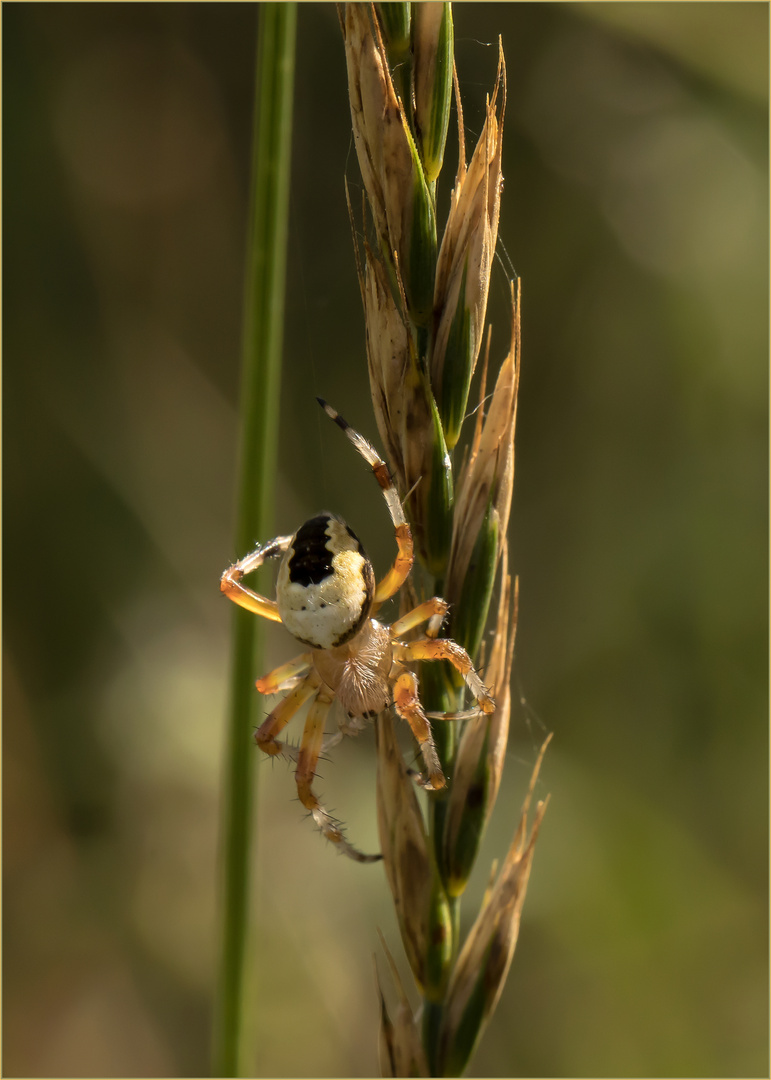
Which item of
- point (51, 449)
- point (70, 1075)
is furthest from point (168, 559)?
point (70, 1075)

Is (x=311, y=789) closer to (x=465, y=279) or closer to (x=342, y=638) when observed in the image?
(x=342, y=638)

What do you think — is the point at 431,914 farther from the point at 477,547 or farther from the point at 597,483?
the point at 597,483

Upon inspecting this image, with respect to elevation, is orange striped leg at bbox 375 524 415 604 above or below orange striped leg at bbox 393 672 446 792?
above

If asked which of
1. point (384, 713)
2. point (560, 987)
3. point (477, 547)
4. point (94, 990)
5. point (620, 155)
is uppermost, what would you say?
point (620, 155)

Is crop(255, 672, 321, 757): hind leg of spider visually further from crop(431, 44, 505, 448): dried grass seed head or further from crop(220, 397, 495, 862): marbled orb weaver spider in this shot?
crop(431, 44, 505, 448): dried grass seed head

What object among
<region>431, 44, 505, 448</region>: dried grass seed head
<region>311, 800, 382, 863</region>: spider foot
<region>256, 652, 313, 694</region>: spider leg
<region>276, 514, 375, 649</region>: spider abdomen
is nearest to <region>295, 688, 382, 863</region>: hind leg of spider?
<region>311, 800, 382, 863</region>: spider foot

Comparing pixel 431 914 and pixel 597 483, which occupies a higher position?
pixel 597 483

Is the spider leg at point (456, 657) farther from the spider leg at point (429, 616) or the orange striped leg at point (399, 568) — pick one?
the orange striped leg at point (399, 568)
